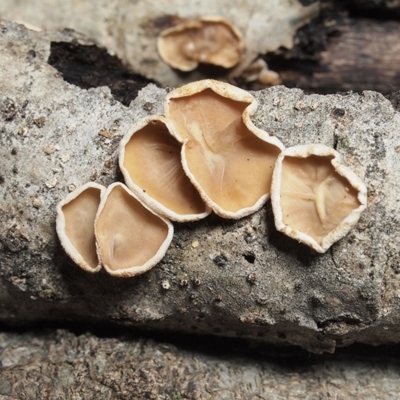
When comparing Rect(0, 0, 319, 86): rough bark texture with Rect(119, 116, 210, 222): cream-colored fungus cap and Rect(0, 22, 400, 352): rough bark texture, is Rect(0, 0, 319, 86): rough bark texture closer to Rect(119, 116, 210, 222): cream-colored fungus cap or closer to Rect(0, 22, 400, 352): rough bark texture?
Rect(0, 22, 400, 352): rough bark texture

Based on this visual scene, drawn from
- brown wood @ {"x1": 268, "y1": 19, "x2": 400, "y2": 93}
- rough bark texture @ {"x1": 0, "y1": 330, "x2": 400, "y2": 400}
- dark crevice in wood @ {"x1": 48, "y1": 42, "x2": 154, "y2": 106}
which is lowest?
rough bark texture @ {"x1": 0, "y1": 330, "x2": 400, "y2": 400}

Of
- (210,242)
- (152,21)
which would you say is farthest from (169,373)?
(152,21)

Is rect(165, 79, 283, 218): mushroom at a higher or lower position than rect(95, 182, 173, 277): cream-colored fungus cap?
higher

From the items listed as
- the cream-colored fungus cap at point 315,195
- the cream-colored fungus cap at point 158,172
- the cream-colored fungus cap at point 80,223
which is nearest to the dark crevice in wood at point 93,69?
the cream-colored fungus cap at point 158,172

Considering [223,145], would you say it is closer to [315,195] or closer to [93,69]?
[315,195]

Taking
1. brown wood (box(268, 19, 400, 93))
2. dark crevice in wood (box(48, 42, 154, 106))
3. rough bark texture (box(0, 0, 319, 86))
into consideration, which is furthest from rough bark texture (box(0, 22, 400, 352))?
brown wood (box(268, 19, 400, 93))

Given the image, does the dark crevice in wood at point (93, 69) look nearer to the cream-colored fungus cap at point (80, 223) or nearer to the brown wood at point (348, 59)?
the cream-colored fungus cap at point (80, 223)

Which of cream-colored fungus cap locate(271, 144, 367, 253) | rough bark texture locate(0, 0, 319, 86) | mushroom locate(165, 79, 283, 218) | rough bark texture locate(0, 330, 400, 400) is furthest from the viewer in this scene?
rough bark texture locate(0, 0, 319, 86)
